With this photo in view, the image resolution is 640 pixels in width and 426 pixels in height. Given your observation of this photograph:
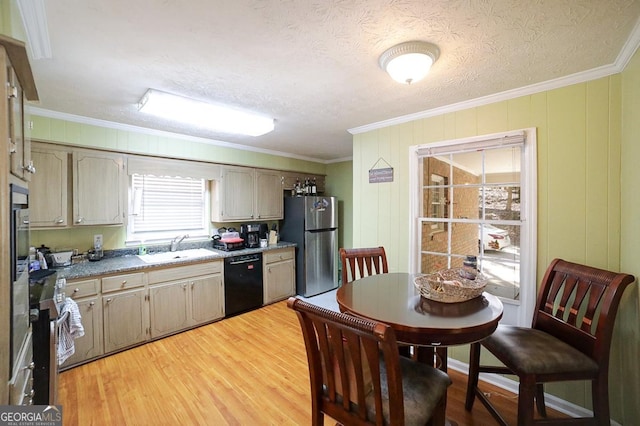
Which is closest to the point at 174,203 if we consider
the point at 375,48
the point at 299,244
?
the point at 299,244

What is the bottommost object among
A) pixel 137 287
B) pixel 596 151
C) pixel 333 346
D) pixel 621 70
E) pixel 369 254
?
pixel 137 287

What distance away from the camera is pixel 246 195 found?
3.94 metres

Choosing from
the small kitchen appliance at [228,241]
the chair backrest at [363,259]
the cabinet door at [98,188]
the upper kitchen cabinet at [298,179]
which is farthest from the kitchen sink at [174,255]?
the chair backrest at [363,259]

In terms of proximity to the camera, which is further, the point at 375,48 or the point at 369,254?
the point at 369,254

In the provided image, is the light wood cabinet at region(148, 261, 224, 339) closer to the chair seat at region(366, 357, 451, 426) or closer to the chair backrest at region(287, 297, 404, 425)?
the chair backrest at region(287, 297, 404, 425)

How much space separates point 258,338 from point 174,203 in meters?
2.04

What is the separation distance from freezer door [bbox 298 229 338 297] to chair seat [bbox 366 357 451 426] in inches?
114

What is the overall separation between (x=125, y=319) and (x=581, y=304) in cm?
375

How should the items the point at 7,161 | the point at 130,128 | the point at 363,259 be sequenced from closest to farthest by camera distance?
the point at 7,161 → the point at 363,259 → the point at 130,128

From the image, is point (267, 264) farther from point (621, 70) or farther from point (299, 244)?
point (621, 70)

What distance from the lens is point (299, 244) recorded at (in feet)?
14.0

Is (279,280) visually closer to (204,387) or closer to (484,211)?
(204,387)

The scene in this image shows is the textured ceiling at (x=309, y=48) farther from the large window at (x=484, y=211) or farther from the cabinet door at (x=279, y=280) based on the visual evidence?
the cabinet door at (x=279, y=280)

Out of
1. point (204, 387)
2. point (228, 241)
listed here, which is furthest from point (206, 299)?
point (204, 387)
